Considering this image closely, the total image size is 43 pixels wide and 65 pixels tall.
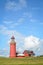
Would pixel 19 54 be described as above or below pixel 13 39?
below

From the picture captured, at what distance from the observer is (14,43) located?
5241 inches

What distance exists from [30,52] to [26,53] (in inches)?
170

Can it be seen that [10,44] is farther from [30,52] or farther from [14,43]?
[30,52]

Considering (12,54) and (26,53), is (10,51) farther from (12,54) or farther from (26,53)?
(26,53)

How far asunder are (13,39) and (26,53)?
15.1 m

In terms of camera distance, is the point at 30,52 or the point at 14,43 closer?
the point at 14,43

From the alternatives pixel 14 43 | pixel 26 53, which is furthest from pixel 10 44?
pixel 26 53

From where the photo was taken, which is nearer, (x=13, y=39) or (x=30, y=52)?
(x=13, y=39)

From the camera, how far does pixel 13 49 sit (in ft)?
427

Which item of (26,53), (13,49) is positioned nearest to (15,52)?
(13,49)

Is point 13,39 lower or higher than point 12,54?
higher

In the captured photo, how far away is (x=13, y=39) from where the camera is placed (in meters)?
134

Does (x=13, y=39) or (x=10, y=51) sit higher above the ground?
(x=13, y=39)

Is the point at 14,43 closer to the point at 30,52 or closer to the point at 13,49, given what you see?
the point at 13,49
